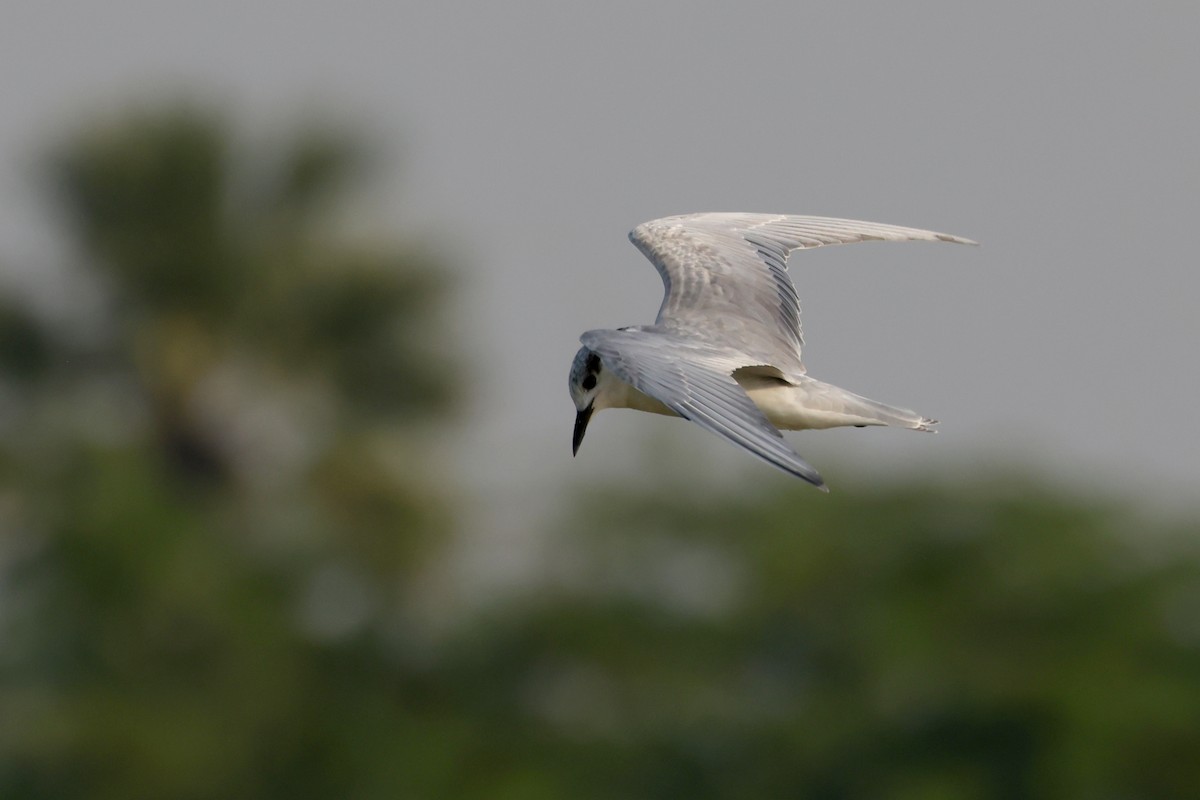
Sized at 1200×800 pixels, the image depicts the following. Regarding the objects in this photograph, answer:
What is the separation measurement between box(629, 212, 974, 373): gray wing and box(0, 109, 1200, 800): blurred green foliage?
12.2m

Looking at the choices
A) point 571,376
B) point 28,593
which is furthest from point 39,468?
point 571,376

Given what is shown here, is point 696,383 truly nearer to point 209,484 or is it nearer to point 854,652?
point 854,652

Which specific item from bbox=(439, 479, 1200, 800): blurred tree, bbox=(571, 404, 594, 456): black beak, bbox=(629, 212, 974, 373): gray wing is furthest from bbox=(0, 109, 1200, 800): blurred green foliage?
bbox=(571, 404, 594, 456): black beak

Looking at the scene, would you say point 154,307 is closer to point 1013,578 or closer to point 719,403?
point 1013,578

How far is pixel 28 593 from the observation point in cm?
2500

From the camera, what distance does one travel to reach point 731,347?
7.75 meters

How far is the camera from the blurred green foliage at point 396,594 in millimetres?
22266

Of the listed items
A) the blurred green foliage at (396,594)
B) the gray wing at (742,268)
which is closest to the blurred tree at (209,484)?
the blurred green foliage at (396,594)

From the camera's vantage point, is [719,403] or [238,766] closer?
[719,403]

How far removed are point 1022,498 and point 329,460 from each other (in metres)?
9.06

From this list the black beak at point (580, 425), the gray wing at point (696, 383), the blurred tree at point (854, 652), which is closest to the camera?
the gray wing at point (696, 383)

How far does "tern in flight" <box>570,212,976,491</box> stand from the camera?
6539 millimetres

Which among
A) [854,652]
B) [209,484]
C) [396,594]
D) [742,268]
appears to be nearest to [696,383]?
[742,268]

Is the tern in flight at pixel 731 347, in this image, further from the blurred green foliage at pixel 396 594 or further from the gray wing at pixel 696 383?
the blurred green foliage at pixel 396 594
